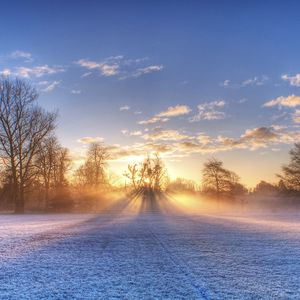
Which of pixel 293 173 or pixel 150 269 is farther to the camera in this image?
pixel 293 173

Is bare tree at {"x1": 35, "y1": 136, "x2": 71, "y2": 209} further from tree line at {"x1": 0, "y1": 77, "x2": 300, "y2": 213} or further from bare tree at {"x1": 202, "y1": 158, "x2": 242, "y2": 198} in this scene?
bare tree at {"x1": 202, "y1": 158, "x2": 242, "y2": 198}

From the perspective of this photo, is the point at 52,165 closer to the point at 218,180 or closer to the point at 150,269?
the point at 218,180

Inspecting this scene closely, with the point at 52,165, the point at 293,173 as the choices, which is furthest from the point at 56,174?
the point at 293,173


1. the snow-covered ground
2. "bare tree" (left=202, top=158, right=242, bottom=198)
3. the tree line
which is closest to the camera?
the snow-covered ground

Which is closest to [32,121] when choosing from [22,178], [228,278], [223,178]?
[22,178]

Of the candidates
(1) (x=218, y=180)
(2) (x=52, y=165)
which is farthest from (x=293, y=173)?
(2) (x=52, y=165)

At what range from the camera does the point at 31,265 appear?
8836 mm

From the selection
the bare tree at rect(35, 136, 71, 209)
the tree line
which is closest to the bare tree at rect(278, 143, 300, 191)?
the tree line

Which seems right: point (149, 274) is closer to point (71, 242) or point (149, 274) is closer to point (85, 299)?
point (85, 299)

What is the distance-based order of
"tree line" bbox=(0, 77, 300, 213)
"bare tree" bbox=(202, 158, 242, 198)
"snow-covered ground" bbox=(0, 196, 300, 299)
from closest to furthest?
"snow-covered ground" bbox=(0, 196, 300, 299) < "tree line" bbox=(0, 77, 300, 213) < "bare tree" bbox=(202, 158, 242, 198)

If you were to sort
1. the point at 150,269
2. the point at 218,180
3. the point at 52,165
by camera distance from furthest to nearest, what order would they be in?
the point at 218,180 → the point at 52,165 → the point at 150,269

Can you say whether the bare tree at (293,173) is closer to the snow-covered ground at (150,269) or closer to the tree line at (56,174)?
the tree line at (56,174)

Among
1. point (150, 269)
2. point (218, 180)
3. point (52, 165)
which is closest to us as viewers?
point (150, 269)

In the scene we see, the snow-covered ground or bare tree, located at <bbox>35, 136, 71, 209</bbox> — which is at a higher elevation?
bare tree, located at <bbox>35, 136, 71, 209</bbox>
